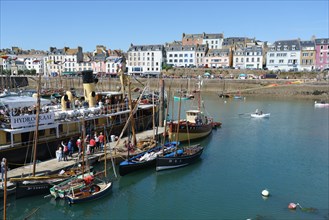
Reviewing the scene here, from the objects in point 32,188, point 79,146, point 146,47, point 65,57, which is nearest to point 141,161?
point 79,146

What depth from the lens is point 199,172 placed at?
103 ft

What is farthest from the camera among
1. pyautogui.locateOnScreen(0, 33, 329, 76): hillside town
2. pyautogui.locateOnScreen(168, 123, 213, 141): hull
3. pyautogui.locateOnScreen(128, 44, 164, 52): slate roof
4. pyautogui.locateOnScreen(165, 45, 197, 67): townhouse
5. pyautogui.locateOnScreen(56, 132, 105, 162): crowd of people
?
pyautogui.locateOnScreen(165, 45, 197, 67): townhouse

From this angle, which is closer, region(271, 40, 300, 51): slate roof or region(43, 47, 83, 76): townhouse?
region(271, 40, 300, 51): slate roof

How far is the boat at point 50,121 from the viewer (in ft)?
89.1

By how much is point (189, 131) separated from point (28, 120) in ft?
63.8

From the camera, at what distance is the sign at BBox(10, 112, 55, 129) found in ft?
88.7

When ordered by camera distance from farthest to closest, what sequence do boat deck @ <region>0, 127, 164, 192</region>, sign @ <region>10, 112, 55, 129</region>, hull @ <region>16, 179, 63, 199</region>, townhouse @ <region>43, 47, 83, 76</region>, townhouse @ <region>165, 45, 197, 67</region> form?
townhouse @ <region>43, 47, 83, 76</region>
townhouse @ <region>165, 45, 197, 67</region>
sign @ <region>10, 112, 55, 129</region>
boat deck @ <region>0, 127, 164, 192</region>
hull @ <region>16, 179, 63, 199</region>

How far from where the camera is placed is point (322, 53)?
12219 cm

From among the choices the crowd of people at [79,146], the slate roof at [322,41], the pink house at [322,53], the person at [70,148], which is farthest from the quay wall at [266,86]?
the person at [70,148]

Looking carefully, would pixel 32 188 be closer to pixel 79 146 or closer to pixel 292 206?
pixel 79 146

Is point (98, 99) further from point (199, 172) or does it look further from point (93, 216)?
point (93, 216)

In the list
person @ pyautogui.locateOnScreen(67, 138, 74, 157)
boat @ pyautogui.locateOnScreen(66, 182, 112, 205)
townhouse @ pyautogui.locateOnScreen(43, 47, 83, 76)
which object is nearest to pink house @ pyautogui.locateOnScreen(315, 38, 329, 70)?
townhouse @ pyautogui.locateOnScreen(43, 47, 83, 76)

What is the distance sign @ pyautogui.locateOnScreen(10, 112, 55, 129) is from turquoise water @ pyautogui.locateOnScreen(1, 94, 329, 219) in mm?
6727

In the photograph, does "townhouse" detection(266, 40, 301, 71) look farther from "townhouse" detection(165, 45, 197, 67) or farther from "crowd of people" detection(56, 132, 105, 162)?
"crowd of people" detection(56, 132, 105, 162)
